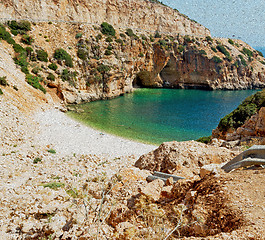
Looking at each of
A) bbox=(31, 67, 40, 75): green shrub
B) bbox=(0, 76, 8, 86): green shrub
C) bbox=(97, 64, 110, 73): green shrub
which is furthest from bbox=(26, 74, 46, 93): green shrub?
bbox=(97, 64, 110, 73): green shrub

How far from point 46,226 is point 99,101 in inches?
1256

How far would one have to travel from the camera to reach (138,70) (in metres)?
48.1

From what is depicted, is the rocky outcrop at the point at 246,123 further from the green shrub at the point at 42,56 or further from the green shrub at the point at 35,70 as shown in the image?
the green shrub at the point at 42,56

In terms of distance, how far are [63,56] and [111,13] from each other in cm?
2195

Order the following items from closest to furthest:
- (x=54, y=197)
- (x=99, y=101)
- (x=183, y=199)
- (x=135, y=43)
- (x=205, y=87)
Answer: (x=183, y=199), (x=54, y=197), (x=99, y=101), (x=135, y=43), (x=205, y=87)

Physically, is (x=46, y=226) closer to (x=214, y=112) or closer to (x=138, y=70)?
(x=214, y=112)

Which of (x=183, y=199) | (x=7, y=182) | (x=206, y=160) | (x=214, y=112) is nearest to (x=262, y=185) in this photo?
(x=183, y=199)

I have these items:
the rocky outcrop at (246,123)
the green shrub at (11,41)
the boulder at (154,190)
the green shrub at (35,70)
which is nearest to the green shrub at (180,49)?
the green shrub at (35,70)

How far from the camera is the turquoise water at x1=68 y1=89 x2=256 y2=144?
2264cm

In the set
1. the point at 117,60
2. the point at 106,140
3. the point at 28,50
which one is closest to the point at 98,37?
the point at 117,60

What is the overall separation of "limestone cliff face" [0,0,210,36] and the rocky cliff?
0.16m

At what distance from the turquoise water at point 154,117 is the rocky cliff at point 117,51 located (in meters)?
5.03

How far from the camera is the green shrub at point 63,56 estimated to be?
3256 cm

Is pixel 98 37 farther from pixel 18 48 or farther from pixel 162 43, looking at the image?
pixel 162 43
